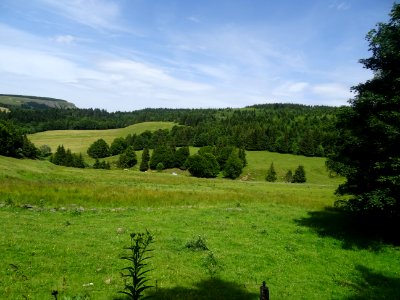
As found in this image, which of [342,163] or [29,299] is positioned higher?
[342,163]

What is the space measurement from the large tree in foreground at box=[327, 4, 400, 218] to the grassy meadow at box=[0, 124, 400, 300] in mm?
Result: 3401

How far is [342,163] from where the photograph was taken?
24.6 meters

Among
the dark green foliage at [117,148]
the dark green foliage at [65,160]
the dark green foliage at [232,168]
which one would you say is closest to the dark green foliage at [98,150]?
the dark green foliage at [117,148]

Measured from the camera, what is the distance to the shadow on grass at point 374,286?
1555 centimetres

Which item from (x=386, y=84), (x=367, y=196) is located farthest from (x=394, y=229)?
(x=386, y=84)

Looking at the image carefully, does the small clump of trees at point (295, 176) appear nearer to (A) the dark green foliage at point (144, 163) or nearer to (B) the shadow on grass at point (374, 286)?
(A) the dark green foliage at point (144, 163)

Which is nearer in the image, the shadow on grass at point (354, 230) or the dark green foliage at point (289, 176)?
the shadow on grass at point (354, 230)

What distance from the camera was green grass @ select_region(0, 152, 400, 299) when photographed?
1455 cm

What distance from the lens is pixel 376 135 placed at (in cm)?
2295

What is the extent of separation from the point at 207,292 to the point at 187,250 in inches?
218

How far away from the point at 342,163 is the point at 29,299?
803 inches

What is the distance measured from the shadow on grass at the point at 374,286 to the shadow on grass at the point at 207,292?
4764mm

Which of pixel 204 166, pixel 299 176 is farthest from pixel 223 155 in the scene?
pixel 299 176

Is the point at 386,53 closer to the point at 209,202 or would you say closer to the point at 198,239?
the point at 198,239
